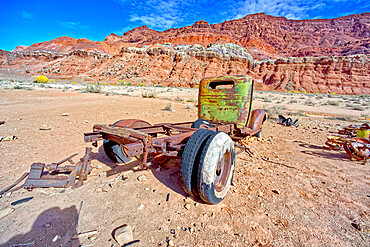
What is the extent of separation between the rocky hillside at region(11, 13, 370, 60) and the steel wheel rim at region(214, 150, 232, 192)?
88.8 metres

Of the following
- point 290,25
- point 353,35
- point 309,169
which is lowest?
point 309,169

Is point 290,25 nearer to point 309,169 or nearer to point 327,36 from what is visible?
point 327,36

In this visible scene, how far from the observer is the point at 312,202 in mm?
2266

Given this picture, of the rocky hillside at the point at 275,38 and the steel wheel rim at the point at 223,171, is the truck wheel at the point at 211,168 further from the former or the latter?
the rocky hillside at the point at 275,38

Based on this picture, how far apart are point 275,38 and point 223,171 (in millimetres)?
129811

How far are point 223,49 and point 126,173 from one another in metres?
68.0

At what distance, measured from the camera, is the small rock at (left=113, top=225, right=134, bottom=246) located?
1.62 metres

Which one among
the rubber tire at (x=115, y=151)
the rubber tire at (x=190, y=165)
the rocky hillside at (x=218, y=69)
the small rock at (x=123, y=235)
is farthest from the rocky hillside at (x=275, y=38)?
the small rock at (x=123, y=235)

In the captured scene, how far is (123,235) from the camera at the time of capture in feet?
5.37

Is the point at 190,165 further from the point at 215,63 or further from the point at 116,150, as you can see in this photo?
the point at 215,63

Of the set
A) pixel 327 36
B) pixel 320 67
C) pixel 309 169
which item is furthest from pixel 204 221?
pixel 327 36

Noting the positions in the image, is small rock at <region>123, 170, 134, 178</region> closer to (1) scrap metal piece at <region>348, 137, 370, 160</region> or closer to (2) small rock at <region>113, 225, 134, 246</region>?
(2) small rock at <region>113, 225, 134, 246</region>

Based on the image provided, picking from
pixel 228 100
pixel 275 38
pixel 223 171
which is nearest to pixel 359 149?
pixel 228 100

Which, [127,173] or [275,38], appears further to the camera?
[275,38]
